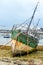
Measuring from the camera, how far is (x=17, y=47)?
2005 centimetres

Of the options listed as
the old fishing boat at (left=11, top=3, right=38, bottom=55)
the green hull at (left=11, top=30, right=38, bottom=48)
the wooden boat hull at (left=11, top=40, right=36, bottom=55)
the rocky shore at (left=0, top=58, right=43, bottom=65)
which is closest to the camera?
the rocky shore at (left=0, top=58, right=43, bottom=65)

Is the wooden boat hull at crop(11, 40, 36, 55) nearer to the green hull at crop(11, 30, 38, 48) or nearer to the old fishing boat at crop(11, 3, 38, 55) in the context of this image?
the old fishing boat at crop(11, 3, 38, 55)

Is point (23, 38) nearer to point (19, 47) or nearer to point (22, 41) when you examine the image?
point (22, 41)

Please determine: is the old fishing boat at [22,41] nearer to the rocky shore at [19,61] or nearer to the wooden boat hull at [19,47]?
the wooden boat hull at [19,47]

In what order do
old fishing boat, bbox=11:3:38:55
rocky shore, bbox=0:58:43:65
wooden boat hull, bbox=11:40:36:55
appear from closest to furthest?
1. rocky shore, bbox=0:58:43:65
2. wooden boat hull, bbox=11:40:36:55
3. old fishing boat, bbox=11:3:38:55

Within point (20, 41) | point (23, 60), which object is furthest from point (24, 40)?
point (23, 60)

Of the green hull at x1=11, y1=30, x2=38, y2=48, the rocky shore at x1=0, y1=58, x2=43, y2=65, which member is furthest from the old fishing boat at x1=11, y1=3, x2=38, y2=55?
the rocky shore at x1=0, y1=58, x2=43, y2=65

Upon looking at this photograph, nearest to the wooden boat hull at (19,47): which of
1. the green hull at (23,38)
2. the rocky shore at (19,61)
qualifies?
the green hull at (23,38)

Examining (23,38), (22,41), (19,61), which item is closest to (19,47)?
(22,41)

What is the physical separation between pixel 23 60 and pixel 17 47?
3111 millimetres

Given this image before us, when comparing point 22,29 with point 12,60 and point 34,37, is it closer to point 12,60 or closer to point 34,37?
point 34,37

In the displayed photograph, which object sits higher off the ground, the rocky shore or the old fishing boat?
the old fishing boat

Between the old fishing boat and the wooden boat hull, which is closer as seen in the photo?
the wooden boat hull

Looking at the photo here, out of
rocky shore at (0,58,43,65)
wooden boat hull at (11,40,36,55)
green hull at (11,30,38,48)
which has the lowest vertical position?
rocky shore at (0,58,43,65)
